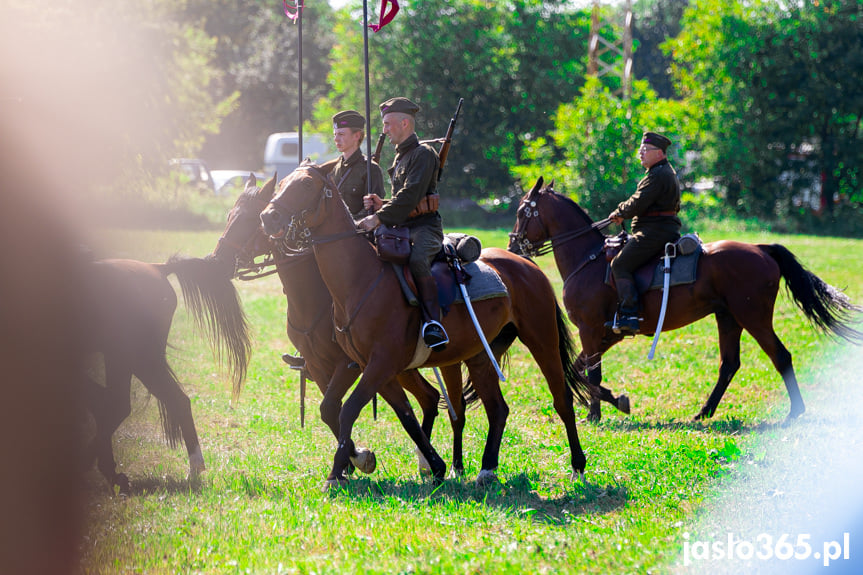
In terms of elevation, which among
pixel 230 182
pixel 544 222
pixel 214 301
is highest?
pixel 544 222

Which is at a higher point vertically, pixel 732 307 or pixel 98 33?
pixel 98 33

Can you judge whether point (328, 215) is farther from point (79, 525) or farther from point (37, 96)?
point (37, 96)

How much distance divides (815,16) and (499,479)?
3160 cm

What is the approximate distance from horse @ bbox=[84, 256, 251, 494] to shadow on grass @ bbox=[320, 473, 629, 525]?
1723 mm

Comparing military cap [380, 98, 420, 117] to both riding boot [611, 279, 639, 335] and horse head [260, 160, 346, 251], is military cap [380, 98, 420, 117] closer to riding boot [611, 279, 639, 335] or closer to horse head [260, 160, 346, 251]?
horse head [260, 160, 346, 251]

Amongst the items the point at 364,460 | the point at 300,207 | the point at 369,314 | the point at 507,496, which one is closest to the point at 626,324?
the point at 507,496

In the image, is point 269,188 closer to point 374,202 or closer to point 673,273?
point 374,202

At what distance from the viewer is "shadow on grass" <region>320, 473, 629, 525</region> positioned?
6.65 metres

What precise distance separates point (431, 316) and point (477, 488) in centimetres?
143

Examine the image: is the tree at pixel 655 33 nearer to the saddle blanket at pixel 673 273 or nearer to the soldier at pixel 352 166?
the saddle blanket at pixel 673 273

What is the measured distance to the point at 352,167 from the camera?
8.64 meters

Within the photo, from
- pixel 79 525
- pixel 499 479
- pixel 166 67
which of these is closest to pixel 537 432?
pixel 499 479

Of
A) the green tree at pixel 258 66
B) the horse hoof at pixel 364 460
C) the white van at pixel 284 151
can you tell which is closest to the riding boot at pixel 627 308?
the horse hoof at pixel 364 460

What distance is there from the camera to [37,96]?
26.2 m
